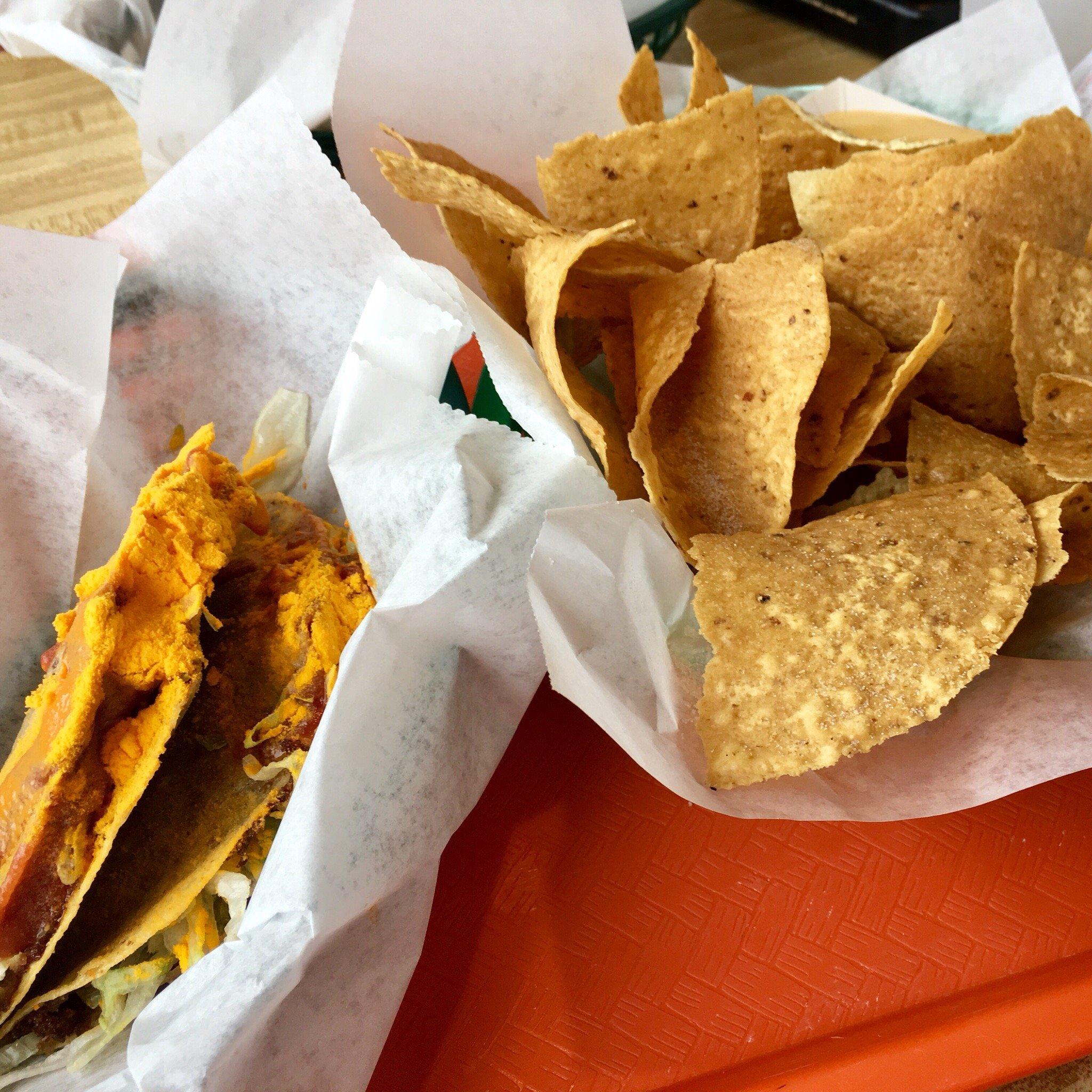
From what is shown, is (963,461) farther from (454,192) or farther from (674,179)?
(454,192)

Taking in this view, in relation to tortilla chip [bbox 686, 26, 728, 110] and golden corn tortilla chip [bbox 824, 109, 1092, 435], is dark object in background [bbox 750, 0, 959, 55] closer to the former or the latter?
tortilla chip [bbox 686, 26, 728, 110]

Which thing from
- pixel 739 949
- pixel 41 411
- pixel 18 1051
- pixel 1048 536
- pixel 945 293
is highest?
pixel 41 411

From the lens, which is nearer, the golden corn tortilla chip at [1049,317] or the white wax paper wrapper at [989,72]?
the golden corn tortilla chip at [1049,317]

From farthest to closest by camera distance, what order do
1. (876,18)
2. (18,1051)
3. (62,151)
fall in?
(876,18) → (62,151) → (18,1051)

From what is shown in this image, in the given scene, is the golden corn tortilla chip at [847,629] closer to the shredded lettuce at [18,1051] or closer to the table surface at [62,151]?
the shredded lettuce at [18,1051]

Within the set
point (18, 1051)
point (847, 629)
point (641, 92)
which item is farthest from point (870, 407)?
point (18, 1051)

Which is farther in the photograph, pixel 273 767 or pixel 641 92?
pixel 641 92

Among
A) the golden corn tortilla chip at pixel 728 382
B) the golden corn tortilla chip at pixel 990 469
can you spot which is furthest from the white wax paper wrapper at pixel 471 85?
the golden corn tortilla chip at pixel 990 469
